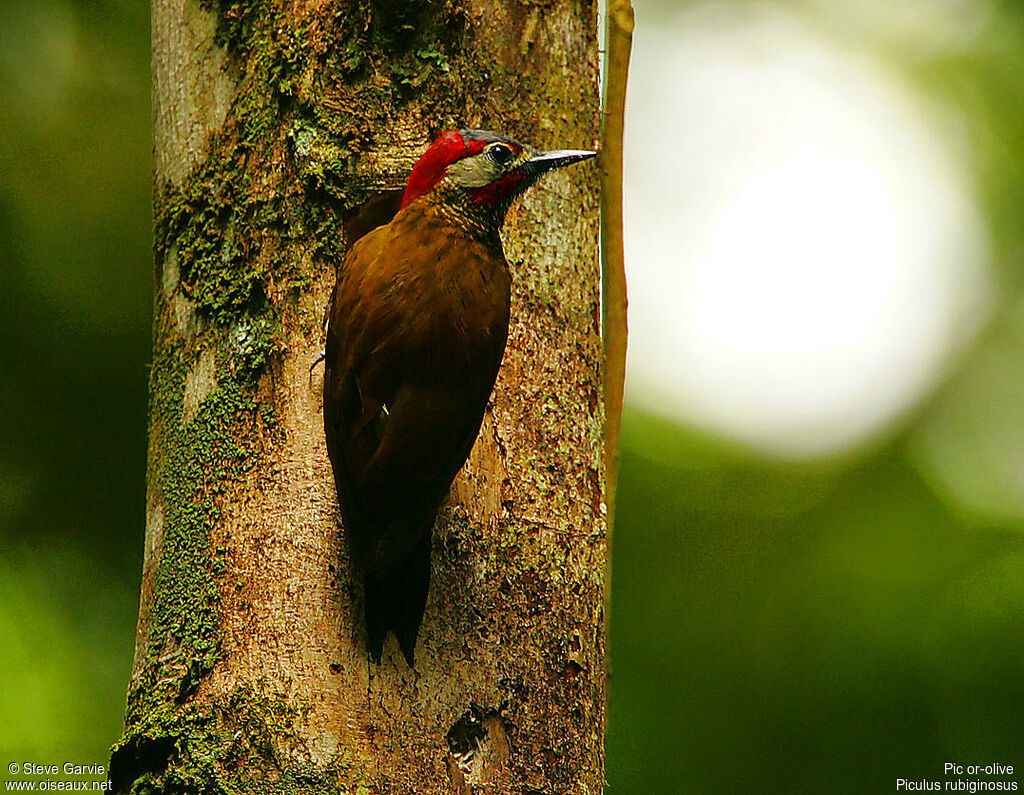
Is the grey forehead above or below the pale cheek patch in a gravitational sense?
above

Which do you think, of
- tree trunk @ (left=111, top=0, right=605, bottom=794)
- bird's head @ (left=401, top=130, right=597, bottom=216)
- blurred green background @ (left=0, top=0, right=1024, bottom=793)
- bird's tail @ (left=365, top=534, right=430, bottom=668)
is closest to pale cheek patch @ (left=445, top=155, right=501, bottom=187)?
bird's head @ (left=401, top=130, right=597, bottom=216)

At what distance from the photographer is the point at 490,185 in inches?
93.4

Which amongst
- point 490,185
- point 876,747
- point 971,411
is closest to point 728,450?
point 971,411

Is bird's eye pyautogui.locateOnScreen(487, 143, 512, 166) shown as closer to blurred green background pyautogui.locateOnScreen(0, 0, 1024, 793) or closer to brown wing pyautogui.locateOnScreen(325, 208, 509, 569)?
brown wing pyautogui.locateOnScreen(325, 208, 509, 569)

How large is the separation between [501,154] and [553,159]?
0.11 metres

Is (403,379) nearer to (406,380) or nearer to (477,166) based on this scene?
(406,380)

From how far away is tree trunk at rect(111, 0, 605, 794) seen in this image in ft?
6.66

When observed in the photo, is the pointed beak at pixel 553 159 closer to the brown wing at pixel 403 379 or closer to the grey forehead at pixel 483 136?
the grey forehead at pixel 483 136

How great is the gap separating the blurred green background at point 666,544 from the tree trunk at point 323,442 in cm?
151

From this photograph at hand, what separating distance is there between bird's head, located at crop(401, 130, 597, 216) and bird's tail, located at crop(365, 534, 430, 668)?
2.44 ft

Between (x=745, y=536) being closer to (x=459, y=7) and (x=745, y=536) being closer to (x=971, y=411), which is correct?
(x=971, y=411)

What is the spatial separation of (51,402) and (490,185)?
6.94 feet

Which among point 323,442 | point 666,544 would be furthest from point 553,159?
point 666,544

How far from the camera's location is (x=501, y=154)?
2389 mm
